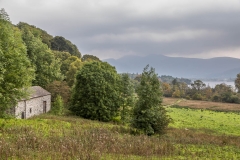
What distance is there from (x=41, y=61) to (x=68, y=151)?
45125mm

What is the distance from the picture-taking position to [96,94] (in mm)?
40719

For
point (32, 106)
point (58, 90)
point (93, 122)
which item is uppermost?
point (58, 90)

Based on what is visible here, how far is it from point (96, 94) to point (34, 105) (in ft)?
33.1

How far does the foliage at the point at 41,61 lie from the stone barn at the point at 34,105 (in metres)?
7.83

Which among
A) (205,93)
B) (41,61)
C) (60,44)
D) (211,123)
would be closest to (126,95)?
(211,123)

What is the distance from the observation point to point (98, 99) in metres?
40.8

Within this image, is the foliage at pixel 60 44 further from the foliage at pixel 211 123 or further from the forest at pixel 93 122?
the foliage at pixel 211 123

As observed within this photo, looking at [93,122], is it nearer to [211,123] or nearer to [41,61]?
[211,123]

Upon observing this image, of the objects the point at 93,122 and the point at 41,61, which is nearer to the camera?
the point at 93,122

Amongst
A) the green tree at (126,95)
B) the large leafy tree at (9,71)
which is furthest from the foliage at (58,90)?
the large leafy tree at (9,71)

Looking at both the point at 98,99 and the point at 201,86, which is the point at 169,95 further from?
the point at 98,99

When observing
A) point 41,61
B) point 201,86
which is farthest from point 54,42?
point 201,86

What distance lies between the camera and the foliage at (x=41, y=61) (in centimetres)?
4994

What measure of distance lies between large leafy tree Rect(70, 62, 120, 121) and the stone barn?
5.12 metres
